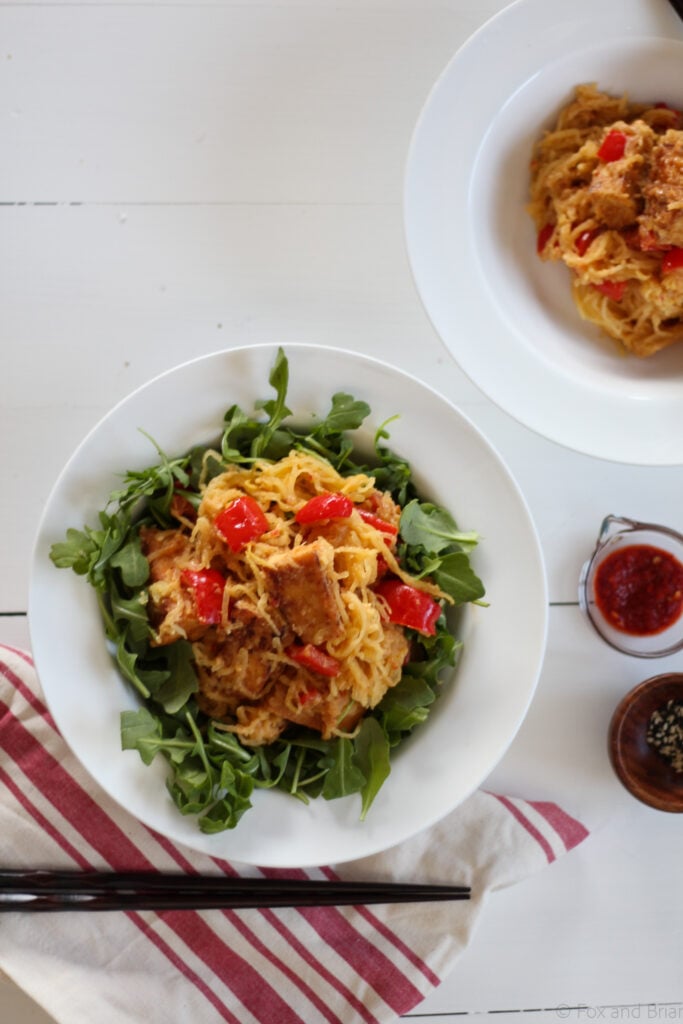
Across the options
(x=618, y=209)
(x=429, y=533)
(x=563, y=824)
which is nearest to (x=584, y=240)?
(x=618, y=209)

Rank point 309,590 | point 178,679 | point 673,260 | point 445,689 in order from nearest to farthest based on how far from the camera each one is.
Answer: point 309,590, point 178,679, point 445,689, point 673,260

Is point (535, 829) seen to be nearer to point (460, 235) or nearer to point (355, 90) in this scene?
point (460, 235)

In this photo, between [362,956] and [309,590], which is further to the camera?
[362,956]

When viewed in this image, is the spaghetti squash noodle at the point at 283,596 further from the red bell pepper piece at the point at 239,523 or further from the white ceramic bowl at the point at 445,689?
the white ceramic bowl at the point at 445,689

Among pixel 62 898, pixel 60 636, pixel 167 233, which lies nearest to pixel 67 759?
pixel 62 898

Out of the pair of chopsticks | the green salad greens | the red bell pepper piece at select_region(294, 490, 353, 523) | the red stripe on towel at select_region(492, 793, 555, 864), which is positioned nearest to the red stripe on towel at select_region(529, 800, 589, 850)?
the red stripe on towel at select_region(492, 793, 555, 864)

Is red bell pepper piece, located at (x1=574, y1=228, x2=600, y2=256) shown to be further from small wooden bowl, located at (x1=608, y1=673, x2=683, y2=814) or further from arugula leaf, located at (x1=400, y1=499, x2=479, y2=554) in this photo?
small wooden bowl, located at (x1=608, y1=673, x2=683, y2=814)

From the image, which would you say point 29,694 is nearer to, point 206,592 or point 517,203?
point 206,592
